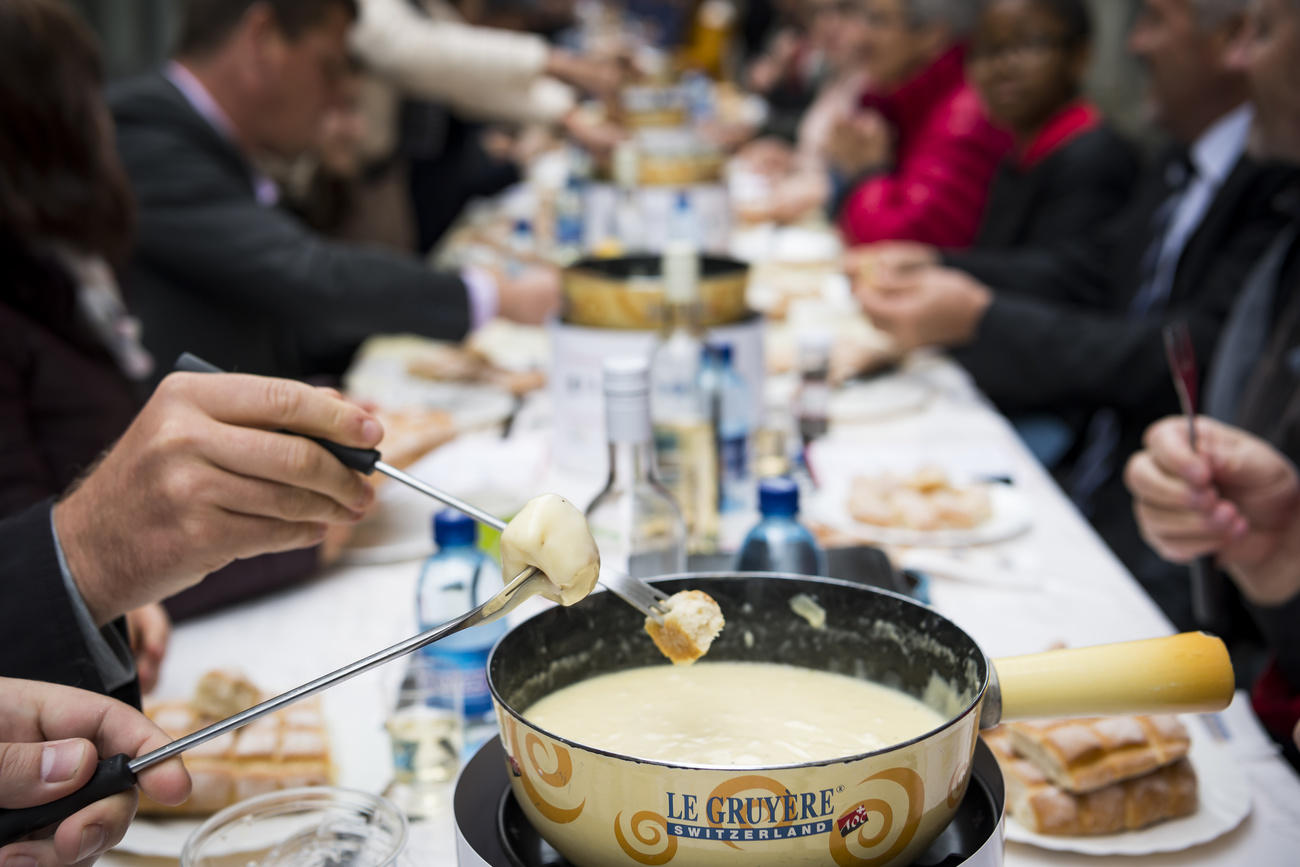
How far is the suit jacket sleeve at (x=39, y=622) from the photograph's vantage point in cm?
87

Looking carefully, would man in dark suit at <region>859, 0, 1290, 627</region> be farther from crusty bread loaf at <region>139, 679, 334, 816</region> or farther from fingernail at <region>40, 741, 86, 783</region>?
fingernail at <region>40, 741, 86, 783</region>

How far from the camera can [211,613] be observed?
4.40 ft

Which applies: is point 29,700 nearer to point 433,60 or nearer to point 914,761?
point 914,761

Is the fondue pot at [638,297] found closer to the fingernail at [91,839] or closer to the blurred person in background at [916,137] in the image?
the fingernail at [91,839]

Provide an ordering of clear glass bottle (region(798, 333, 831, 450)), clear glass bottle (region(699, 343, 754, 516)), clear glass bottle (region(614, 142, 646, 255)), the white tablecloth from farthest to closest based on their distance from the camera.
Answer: clear glass bottle (region(614, 142, 646, 255)) → clear glass bottle (region(798, 333, 831, 450)) → clear glass bottle (region(699, 343, 754, 516)) → the white tablecloth

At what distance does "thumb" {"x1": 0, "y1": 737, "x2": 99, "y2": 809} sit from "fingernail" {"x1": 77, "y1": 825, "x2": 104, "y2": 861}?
0.02 m

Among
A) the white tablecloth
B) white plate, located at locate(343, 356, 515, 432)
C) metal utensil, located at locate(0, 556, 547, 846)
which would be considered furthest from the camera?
white plate, located at locate(343, 356, 515, 432)

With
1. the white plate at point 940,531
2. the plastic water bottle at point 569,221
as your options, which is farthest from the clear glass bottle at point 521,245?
the white plate at point 940,531

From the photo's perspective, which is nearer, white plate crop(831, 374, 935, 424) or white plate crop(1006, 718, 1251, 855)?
white plate crop(1006, 718, 1251, 855)

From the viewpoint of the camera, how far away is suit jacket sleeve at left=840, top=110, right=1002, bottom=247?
3543mm

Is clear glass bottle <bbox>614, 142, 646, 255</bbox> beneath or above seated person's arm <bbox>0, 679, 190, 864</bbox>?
beneath

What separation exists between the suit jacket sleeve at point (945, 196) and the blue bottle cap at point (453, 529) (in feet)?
8.93

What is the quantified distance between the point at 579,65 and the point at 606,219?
142 centimetres

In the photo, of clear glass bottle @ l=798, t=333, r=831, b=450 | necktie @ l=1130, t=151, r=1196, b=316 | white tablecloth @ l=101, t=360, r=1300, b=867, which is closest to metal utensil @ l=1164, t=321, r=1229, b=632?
white tablecloth @ l=101, t=360, r=1300, b=867
